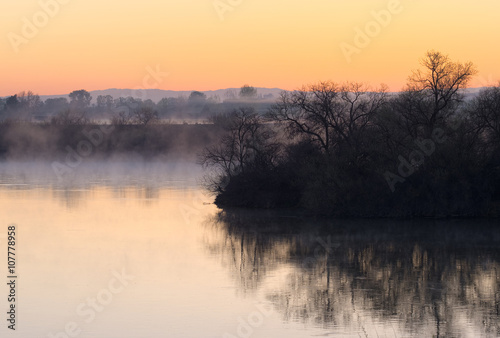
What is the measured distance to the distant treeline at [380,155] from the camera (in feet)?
123

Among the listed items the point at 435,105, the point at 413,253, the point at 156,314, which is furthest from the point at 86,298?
the point at 435,105

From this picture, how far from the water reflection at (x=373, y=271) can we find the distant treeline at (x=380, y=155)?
7.70 feet

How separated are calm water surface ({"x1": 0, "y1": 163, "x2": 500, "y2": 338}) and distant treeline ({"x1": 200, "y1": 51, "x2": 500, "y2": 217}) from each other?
226 cm

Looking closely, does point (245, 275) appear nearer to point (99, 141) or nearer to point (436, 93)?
point (436, 93)

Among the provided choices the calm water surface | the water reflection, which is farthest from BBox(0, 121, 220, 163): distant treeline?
the water reflection

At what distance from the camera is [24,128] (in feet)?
357

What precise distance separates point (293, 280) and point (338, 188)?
51.8 ft

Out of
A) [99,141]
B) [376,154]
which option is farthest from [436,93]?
[99,141]

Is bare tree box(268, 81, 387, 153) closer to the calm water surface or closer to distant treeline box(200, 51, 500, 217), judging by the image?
distant treeline box(200, 51, 500, 217)

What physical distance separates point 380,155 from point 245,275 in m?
17.7

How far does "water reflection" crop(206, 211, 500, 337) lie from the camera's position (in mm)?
17672

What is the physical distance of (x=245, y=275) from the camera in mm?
23000

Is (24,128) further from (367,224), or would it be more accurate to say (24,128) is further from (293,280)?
(293,280)

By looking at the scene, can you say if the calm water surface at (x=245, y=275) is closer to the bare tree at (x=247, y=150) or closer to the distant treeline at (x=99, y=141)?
the bare tree at (x=247, y=150)
